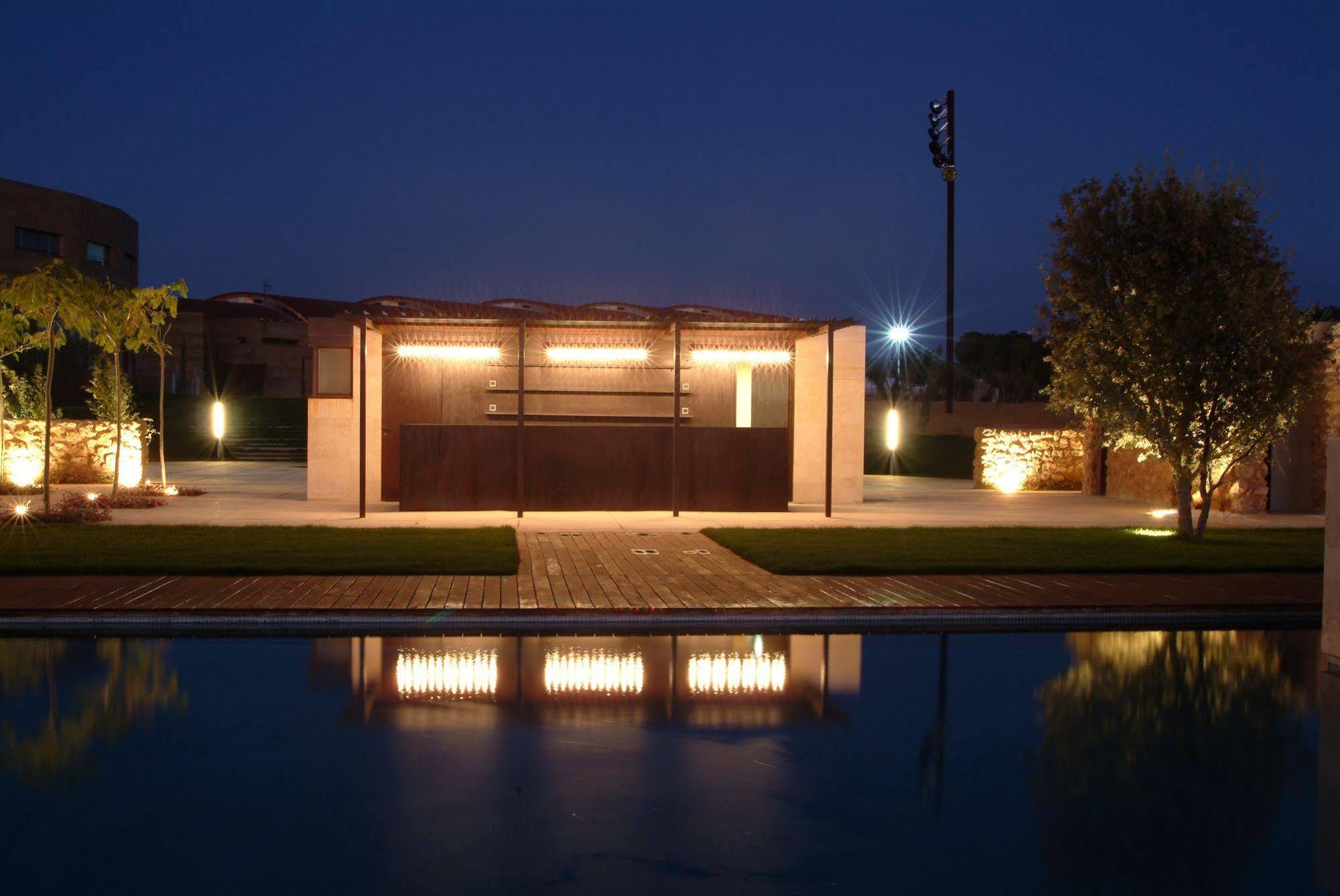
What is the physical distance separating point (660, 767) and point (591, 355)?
490 inches

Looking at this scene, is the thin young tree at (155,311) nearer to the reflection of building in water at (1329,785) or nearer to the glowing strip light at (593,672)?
the glowing strip light at (593,672)

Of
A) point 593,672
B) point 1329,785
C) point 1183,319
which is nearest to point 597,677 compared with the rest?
point 593,672

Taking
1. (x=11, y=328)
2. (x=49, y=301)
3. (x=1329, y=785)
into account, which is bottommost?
(x=1329, y=785)

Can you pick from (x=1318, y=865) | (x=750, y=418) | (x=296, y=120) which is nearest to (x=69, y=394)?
(x=296, y=120)

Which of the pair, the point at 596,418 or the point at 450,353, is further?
the point at 596,418

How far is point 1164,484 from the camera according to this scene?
17781 millimetres

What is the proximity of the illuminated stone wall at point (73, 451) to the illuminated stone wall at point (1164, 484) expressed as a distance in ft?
51.3

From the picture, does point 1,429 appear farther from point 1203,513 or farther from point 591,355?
point 1203,513

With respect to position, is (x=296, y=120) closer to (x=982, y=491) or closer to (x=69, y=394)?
(x=69, y=394)

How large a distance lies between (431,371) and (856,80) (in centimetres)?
3229

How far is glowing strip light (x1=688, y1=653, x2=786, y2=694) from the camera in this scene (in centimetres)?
617

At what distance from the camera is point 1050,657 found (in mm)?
7051

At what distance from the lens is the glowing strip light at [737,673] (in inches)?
243

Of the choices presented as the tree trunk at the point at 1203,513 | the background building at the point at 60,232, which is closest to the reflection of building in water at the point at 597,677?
the tree trunk at the point at 1203,513
